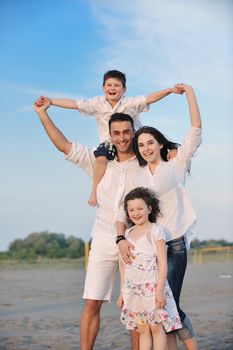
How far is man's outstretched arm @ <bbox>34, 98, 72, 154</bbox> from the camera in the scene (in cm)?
434

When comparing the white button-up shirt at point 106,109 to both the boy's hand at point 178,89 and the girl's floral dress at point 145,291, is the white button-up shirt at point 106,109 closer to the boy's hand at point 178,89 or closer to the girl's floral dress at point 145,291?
the boy's hand at point 178,89

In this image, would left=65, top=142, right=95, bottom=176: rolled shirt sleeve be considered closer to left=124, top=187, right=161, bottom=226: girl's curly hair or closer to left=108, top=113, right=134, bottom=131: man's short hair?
left=108, top=113, right=134, bottom=131: man's short hair

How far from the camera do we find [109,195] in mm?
4273

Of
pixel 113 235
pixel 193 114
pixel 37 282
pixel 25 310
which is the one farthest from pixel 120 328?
pixel 37 282

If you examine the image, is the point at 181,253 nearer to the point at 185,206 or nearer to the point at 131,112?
the point at 185,206

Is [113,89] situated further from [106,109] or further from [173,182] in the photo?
[173,182]

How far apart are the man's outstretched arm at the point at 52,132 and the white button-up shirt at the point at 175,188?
0.56 meters

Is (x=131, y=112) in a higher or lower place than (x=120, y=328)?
higher

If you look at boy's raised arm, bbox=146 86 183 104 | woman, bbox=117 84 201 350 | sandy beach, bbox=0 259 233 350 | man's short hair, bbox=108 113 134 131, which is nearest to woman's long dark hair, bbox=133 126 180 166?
woman, bbox=117 84 201 350

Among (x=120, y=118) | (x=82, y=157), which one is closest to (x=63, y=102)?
(x=82, y=157)

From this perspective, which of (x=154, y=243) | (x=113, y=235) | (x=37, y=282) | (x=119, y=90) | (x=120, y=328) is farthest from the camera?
(x=37, y=282)

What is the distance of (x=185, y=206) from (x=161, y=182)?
0.72 feet

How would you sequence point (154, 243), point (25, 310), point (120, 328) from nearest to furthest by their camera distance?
point (154, 243), point (120, 328), point (25, 310)

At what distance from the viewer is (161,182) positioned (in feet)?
13.1
